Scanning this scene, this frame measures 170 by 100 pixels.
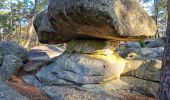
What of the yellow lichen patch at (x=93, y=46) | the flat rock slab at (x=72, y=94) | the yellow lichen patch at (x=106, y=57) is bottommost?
the flat rock slab at (x=72, y=94)

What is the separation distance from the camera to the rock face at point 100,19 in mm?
8773

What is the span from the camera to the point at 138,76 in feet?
34.2

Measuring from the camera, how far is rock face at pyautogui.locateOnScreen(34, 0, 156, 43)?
8773 millimetres

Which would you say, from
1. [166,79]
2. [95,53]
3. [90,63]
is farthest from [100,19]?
[166,79]

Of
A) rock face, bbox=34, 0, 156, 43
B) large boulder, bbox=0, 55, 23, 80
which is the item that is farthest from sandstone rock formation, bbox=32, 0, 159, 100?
large boulder, bbox=0, 55, 23, 80

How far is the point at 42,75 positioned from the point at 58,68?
Result: 776mm

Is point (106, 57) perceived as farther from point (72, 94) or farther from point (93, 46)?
point (72, 94)

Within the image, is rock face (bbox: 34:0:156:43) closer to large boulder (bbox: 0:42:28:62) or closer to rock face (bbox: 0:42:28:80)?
rock face (bbox: 0:42:28:80)

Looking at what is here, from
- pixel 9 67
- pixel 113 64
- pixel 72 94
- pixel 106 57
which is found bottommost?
pixel 72 94

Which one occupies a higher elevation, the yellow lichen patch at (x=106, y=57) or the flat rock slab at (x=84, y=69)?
the yellow lichen patch at (x=106, y=57)

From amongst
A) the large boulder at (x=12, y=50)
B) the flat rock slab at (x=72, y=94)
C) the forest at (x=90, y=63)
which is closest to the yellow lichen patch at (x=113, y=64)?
the forest at (x=90, y=63)

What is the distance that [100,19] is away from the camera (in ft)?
29.0

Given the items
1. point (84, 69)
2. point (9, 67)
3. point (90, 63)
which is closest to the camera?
point (84, 69)

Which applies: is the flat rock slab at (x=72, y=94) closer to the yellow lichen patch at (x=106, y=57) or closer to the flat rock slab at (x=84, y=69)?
the flat rock slab at (x=84, y=69)
